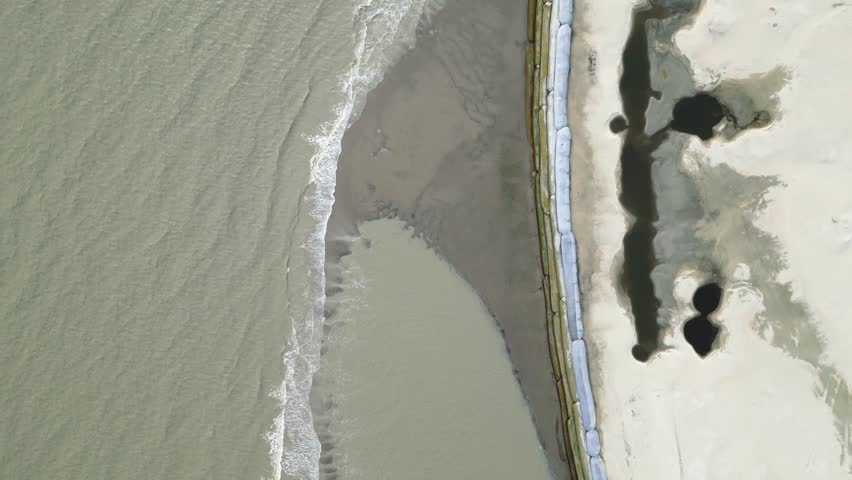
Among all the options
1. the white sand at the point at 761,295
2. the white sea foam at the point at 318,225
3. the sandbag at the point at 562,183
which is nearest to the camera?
the white sand at the point at 761,295

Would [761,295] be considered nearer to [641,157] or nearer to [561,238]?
[641,157]

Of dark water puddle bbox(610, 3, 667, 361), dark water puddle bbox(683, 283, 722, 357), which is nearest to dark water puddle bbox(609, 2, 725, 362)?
dark water puddle bbox(610, 3, 667, 361)

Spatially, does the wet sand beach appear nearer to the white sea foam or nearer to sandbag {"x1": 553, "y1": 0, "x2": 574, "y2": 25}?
the white sea foam

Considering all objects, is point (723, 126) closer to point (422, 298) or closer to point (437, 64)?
point (437, 64)

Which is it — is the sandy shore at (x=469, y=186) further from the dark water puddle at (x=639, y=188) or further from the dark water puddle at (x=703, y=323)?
the dark water puddle at (x=703, y=323)

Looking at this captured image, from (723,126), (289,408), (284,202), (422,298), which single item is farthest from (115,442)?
(723,126)

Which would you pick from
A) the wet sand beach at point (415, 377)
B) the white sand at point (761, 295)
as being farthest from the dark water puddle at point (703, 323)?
the wet sand beach at point (415, 377)
